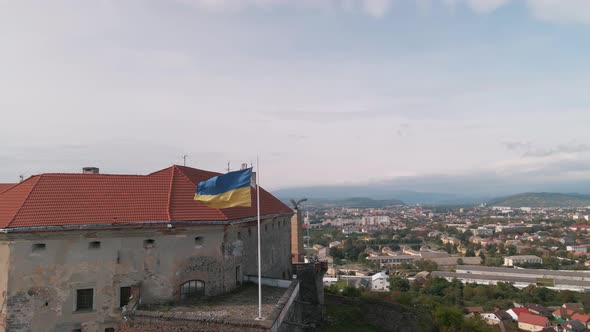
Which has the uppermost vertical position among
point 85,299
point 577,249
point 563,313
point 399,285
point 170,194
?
point 170,194

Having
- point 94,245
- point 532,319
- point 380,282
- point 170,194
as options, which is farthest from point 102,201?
point 380,282

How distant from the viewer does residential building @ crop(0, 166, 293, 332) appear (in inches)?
661

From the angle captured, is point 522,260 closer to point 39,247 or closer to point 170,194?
point 170,194

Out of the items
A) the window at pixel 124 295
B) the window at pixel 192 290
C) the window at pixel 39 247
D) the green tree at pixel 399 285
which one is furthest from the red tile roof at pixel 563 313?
the window at pixel 39 247

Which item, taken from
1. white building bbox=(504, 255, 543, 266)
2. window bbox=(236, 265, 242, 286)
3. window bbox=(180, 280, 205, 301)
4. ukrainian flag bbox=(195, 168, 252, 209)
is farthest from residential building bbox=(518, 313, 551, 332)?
white building bbox=(504, 255, 543, 266)

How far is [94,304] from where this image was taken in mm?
17500

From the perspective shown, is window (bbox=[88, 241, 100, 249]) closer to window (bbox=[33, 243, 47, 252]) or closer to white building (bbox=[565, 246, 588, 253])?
window (bbox=[33, 243, 47, 252])

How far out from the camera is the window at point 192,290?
60.8 ft

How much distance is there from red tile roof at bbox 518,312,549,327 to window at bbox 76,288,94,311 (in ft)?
220

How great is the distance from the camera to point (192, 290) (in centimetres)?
1873

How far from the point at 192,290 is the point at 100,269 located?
13.4 feet

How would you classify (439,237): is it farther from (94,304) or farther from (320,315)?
(94,304)

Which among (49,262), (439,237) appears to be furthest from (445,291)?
(439,237)

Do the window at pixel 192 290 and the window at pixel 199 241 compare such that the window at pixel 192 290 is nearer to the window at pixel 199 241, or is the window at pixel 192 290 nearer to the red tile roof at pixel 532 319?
the window at pixel 199 241
